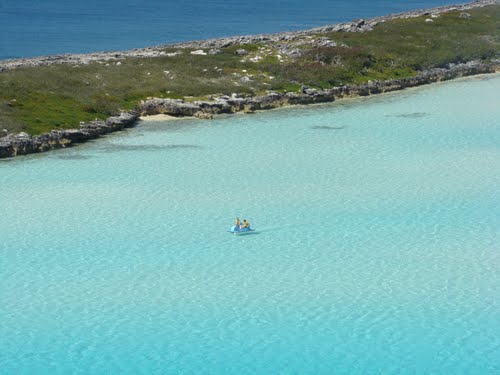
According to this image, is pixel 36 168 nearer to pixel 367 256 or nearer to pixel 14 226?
pixel 14 226

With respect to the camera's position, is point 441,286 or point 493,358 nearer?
point 493,358

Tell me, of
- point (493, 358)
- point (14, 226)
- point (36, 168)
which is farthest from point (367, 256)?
point (36, 168)

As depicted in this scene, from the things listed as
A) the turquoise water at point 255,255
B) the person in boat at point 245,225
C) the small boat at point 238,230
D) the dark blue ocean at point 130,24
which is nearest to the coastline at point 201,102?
the turquoise water at point 255,255

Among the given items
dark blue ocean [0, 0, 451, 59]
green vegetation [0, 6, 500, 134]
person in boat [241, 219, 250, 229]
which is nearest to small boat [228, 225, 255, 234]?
person in boat [241, 219, 250, 229]

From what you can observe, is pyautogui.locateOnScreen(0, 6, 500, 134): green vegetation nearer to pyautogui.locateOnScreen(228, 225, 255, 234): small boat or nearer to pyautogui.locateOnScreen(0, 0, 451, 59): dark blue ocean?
pyautogui.locateOnScreen(228, 225, 255, 234): small boat

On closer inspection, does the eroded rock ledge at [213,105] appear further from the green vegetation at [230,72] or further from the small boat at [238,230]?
the small boat at [238,230]

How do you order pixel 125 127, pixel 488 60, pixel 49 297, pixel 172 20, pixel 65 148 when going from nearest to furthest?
pixel 49 297 < pixel 65 148 < pixel 125 127 < pixel 488 60 < pixel 172 20
